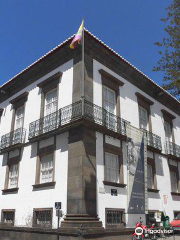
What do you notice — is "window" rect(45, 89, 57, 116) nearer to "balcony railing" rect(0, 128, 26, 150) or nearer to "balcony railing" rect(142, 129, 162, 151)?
"balcony railing" rect(0, 128, 26, 150)

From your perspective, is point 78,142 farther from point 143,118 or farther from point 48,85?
point 143,118

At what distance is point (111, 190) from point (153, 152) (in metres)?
5.17

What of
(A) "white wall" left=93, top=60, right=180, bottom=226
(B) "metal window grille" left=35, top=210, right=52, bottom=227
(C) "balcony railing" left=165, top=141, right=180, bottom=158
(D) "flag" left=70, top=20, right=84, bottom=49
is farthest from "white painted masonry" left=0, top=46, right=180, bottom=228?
Result: (D) "flag" left=70, top=20, right=84, bottom=49

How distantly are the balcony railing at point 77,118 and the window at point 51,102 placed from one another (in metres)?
0.65

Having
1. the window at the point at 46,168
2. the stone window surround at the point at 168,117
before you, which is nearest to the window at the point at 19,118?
the window at the point at 46,168

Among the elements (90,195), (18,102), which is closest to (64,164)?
(90,195)

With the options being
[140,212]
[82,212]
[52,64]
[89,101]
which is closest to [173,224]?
[140,212]

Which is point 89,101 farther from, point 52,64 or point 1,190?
point 1,190

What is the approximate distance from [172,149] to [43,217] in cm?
1029

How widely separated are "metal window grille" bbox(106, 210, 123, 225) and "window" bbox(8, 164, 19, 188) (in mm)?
5845

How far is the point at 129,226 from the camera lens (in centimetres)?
1306

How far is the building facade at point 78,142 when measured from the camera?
39.3ft

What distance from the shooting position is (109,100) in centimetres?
1493

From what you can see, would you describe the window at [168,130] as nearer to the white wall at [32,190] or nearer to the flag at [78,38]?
the white wall at [32,190]
